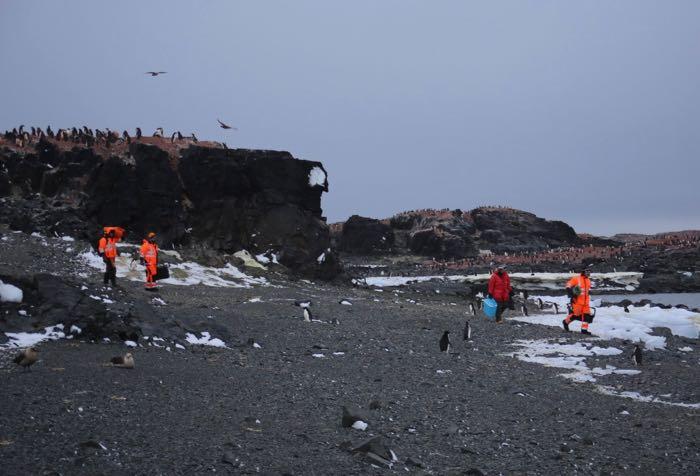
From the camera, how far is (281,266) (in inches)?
1189

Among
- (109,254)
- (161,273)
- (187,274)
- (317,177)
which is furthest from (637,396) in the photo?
(317,177)

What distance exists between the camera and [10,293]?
32.8 feet

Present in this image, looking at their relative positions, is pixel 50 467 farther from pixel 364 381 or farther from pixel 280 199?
pixel 280 199

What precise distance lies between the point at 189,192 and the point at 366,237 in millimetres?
47144

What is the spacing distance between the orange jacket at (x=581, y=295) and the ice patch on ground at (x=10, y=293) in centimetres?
1241

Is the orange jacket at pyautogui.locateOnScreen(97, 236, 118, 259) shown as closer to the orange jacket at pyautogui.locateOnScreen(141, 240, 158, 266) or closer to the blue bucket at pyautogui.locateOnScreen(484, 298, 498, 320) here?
the orange jacket at pyautogui.locateOnScreen(141, 240, 158, 266)

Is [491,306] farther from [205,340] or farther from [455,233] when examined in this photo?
[455,233]

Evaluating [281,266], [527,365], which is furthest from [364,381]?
[281,266]

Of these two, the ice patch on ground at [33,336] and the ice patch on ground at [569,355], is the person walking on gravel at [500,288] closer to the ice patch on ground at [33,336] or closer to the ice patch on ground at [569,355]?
the ice patch on ground at [569,355]

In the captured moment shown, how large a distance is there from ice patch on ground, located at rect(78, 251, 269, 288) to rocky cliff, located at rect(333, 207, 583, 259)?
51.5m

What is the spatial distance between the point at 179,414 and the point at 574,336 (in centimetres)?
1276

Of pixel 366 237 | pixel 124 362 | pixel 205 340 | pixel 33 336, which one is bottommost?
pixel 205 340

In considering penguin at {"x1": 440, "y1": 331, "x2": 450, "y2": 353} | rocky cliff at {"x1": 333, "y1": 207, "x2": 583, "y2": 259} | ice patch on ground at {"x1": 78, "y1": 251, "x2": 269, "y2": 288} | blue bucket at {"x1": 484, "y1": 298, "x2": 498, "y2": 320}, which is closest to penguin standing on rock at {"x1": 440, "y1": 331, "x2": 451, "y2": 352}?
penguin at {"x1": 440, "y1": 331, "x2": 450, "y2": 353}

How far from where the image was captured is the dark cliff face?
99.5 ft
